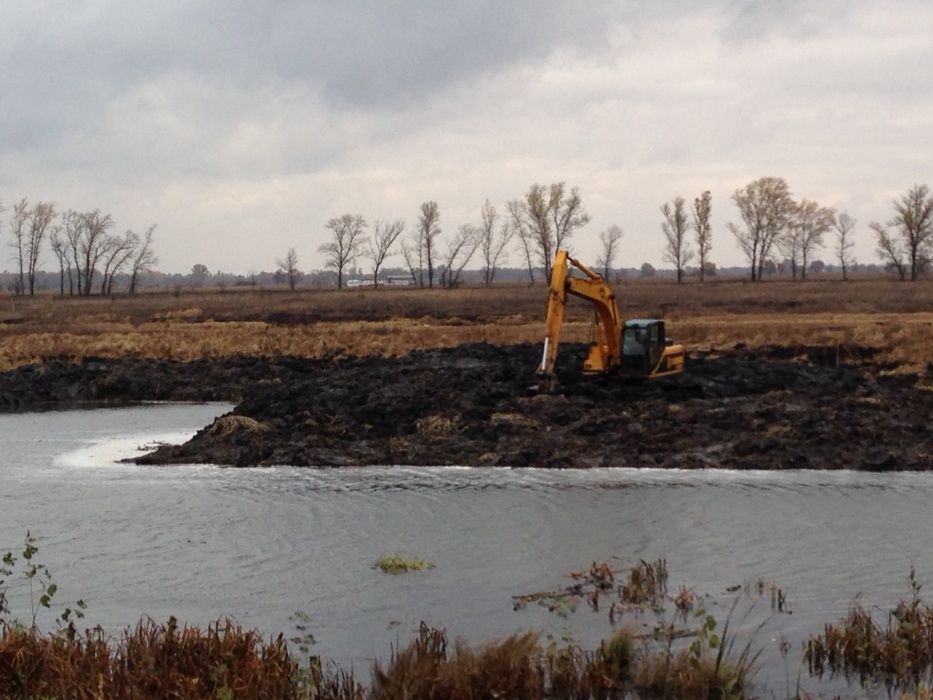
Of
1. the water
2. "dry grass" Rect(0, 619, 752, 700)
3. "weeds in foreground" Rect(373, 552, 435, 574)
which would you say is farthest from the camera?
"weeds in foreground" Rect(373, 552, 435, 574)

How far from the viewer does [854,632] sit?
40.0 ft

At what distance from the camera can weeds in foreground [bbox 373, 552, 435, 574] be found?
17094 mm

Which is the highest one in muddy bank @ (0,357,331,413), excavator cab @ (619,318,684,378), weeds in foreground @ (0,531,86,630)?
excavator cab @ (619,318,684,378)

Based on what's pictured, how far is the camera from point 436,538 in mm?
19312

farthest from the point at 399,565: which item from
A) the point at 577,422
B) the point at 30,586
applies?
the point at 577,422

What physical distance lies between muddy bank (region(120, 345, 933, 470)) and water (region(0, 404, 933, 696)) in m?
1.11

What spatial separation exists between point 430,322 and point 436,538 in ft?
163

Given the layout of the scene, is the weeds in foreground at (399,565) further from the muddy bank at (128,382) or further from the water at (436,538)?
the muddy bank at (128,382)

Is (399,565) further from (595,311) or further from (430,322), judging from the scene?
(430,322)

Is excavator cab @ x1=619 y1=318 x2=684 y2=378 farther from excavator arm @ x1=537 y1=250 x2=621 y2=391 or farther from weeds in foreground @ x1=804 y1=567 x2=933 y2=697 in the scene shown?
weeds in foreground @ x1=804 y1=567 x2=933 y2=697

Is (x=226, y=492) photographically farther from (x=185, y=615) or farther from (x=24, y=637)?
(x=24, y=637)

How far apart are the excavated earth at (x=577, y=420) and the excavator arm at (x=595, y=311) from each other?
55 cm

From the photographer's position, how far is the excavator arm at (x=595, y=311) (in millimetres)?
31466

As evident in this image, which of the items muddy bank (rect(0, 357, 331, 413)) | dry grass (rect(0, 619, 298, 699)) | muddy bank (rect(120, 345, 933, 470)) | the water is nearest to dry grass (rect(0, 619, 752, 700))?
dry grass (rect(0, 619, 298, 699))
